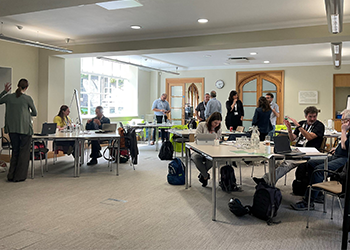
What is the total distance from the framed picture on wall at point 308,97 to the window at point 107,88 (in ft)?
21.1

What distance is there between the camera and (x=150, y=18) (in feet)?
20.3

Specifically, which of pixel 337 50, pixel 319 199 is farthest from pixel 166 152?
pixel 337 50

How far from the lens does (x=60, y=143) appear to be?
7070mm

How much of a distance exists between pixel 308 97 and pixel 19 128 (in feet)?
33.4

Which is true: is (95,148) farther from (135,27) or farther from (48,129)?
(135,27)

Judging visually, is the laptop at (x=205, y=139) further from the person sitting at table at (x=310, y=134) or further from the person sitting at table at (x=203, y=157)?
the person sitting at table at (x=310, y=134)

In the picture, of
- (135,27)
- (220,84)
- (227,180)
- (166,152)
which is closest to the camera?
(227,180)

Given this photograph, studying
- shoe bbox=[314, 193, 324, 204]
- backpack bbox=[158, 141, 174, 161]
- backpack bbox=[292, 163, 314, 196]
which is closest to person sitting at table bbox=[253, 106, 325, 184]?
backpack bbox=[292, 163, 314, 196]

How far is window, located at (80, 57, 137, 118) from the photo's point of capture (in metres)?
11.4

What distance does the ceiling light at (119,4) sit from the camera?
5281 millimetres

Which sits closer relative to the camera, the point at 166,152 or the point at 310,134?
the point at 310,134

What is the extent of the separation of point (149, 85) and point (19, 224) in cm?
1147

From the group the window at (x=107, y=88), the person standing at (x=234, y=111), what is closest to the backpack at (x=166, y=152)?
the person standing at (x=234, y=111)

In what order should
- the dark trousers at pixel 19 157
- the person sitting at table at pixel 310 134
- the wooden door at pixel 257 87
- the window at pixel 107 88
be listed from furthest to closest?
the wooden door at pixel 257 87 → the window at pixel 107 88 → the dark trousers at pixel 19 157 → the person sitting at table at pixel 310 134
